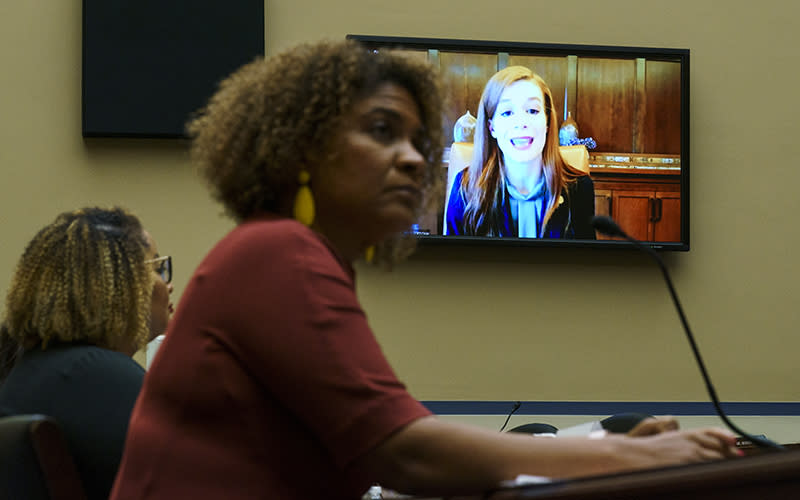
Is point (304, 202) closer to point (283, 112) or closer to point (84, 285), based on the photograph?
point (283, 112)

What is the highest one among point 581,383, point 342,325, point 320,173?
point 320,173

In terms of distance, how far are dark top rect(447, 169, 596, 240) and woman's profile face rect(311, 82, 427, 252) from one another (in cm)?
305

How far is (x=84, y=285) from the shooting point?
183 cm

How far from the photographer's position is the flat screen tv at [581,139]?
13.7 feet

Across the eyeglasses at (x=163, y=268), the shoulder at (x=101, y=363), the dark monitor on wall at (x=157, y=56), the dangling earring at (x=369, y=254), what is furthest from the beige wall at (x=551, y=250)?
the dangling earring at (x=369, y=254)

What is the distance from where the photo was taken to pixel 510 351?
4.22 m

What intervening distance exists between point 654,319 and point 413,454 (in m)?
3.65

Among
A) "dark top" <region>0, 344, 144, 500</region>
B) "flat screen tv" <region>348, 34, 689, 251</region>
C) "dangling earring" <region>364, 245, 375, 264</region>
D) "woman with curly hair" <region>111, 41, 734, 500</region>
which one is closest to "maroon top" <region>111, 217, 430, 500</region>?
"woman with curly hair" <region>111, 41, 734, 500</region>

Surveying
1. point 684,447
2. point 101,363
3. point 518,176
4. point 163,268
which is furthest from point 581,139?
point 684,447

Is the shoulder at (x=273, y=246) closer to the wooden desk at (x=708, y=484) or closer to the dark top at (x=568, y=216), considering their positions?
the wooden desk at (x=708, y=484)

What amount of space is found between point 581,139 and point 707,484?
359cm

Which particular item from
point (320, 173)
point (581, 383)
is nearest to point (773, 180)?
point (581, 383)

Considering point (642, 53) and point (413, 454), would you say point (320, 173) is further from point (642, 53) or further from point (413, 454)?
point (642, 53)

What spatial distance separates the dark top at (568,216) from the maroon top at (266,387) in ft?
10.8
